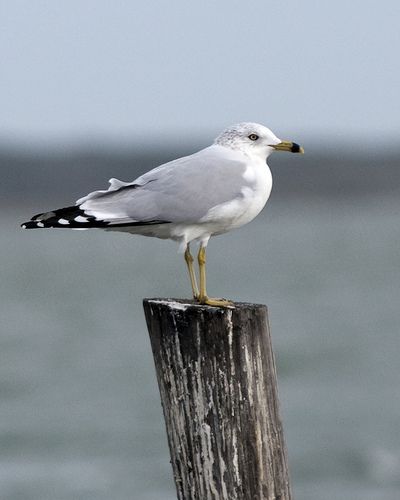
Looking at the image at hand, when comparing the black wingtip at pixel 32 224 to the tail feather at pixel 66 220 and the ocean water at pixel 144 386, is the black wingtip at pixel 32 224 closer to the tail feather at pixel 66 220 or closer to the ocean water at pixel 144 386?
the tail feather at pixel 66 220

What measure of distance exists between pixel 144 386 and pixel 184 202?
14.1m

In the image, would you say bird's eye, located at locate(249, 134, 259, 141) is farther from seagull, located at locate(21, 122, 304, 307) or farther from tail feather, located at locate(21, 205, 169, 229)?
tail feather, located at locate(21, 205, 169, 229)

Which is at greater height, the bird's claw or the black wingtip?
Result: the black wingtip

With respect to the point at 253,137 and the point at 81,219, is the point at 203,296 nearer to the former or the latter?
the point at 81,219

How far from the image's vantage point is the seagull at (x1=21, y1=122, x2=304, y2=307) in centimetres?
572

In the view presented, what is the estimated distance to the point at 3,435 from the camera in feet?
54.0

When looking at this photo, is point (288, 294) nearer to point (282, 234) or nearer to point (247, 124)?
point (247, 124)

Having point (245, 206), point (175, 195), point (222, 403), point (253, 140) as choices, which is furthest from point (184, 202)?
point (222, 403)

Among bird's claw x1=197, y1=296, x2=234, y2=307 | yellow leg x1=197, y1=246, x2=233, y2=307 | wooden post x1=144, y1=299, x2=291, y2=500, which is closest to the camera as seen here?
wooden post x1=144, y1=299, x2=291, y2=500

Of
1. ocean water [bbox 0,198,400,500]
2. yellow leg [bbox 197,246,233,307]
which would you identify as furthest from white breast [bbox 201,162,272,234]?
ocean water [bbox 0,198,400,500]

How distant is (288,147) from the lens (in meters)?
6.16

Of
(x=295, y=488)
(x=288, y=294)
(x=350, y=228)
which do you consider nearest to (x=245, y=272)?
(x=288, y=294)

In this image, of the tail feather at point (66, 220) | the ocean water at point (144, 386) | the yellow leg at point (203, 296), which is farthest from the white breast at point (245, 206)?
the ocean water at point (144, 386)

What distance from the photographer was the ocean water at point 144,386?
14.2 metres
